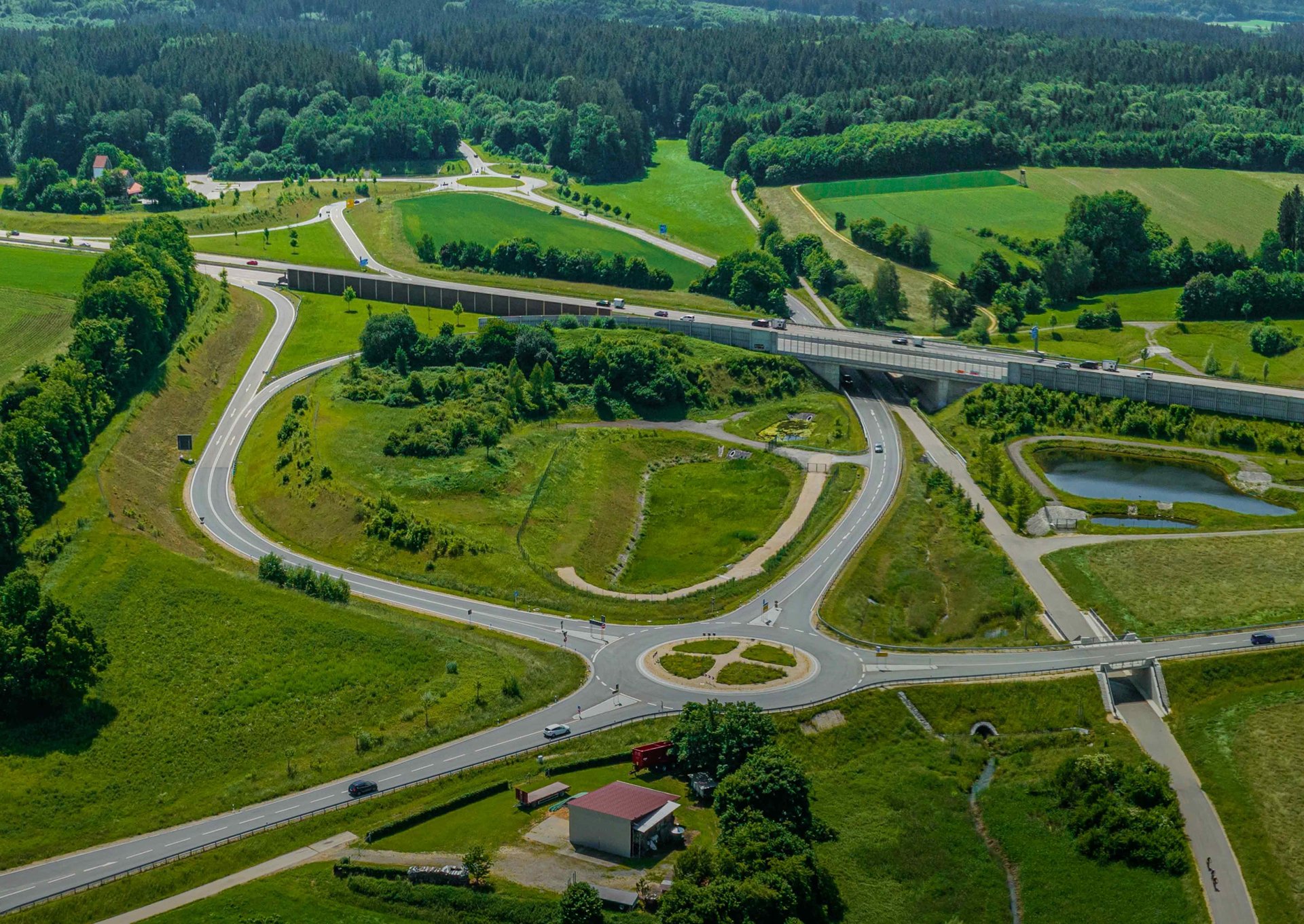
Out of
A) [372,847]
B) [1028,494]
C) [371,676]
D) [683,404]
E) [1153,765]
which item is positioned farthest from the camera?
[683,404]

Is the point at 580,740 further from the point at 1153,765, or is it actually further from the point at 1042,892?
the point at 1153,765

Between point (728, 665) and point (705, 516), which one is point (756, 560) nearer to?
point (705, 516)

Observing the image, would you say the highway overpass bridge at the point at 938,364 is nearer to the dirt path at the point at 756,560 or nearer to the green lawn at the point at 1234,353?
the green lawn at the point at 1234,353

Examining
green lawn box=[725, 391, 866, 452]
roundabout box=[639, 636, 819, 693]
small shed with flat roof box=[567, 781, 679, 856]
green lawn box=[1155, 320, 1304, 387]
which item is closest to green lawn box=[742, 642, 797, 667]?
roundabout box=[639, 636, 819, 693]

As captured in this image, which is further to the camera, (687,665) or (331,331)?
(331,331)

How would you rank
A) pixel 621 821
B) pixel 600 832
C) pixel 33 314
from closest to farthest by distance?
1. pixel 621 821
2. pixel 600 832
3. pixel 33 314

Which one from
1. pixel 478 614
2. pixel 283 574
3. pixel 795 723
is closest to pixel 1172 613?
pixel 795 723

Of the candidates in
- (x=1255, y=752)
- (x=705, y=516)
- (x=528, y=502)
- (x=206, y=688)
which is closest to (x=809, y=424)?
(x=705, y=516)

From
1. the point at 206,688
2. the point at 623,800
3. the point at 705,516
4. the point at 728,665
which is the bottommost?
the point at 206,688
